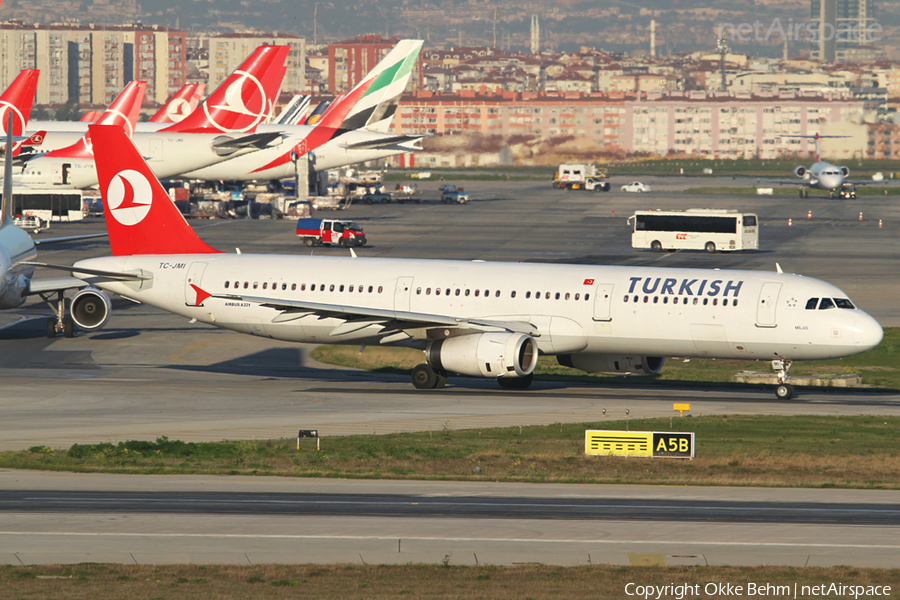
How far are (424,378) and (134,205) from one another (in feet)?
50.6

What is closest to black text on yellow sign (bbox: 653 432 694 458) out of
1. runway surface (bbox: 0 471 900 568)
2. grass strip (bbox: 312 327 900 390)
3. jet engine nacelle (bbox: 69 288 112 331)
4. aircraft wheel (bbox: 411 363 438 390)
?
runway surface (bbox: 0 471 900 568)

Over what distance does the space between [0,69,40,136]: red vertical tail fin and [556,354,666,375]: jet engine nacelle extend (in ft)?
160

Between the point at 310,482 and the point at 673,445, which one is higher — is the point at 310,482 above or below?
below

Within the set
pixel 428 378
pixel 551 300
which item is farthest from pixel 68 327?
pixel 551 300

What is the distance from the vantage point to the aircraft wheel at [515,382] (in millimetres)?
46094

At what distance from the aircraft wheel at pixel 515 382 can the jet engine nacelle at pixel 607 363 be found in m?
1.60

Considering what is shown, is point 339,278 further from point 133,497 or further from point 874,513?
point 874,513

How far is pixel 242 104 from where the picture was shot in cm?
12975

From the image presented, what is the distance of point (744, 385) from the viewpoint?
→ 49000 mm

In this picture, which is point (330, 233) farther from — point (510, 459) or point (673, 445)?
point (673, 445)

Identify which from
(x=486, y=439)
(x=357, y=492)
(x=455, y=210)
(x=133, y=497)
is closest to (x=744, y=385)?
(x=486, y=439)

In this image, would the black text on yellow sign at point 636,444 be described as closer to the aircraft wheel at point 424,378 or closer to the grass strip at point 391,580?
the grass strip at point 391,580

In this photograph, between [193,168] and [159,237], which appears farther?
[193,168]

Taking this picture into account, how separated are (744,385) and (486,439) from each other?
56.7ft
